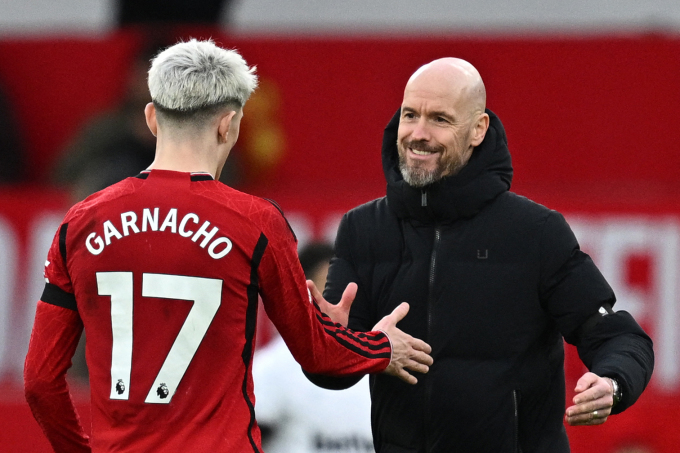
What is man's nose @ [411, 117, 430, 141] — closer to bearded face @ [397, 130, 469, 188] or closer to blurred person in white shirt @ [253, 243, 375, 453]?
bearded face @ [397, 130, 469, 188]

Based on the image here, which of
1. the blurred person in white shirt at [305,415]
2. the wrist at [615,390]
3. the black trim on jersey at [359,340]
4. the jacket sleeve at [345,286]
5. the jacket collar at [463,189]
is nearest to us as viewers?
the wrist at [615,390]

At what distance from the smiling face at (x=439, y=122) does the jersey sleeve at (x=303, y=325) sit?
1.90 feet

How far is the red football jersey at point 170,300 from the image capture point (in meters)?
3.00

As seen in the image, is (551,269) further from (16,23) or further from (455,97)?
(16,23)

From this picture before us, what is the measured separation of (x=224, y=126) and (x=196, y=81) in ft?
0.50

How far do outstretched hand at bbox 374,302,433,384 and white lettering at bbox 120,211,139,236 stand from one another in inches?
34.9

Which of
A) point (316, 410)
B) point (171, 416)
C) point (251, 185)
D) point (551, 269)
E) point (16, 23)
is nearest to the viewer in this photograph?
point (171, 416)

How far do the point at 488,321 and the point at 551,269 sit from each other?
0.26 m

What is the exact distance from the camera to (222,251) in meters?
3.01

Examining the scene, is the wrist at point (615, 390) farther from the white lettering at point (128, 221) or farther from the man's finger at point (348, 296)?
the white lettering at point (128, 221)

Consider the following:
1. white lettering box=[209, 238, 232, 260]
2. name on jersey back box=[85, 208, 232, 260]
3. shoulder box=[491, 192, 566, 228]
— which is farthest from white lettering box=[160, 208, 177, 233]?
shoulder box=[491, 192, 566, 228]

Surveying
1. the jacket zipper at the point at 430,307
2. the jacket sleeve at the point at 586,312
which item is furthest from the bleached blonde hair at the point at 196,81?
the jacket sleeve at the point at 586,312

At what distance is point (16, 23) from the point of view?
9195mm

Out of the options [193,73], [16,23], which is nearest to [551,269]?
[193,73]
